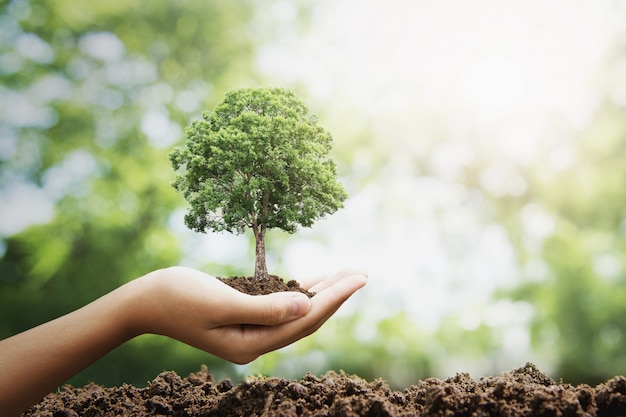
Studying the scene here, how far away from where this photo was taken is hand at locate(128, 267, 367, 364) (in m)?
3.12

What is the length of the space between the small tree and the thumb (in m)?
0.82

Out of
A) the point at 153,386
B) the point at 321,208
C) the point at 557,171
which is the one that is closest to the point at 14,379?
the point at 153,386

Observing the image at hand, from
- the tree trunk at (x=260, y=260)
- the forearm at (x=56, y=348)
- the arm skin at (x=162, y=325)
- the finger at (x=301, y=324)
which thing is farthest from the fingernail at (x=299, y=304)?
the forearm at (x=56, y=348)

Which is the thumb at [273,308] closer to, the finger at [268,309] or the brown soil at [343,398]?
the finger at [268,309]

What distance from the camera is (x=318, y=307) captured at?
132 inches

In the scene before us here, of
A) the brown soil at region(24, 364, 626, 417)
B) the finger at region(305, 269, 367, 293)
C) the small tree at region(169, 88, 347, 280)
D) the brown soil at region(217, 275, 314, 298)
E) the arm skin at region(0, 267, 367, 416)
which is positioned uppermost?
the small tree at region(169, 88, 347, 280)

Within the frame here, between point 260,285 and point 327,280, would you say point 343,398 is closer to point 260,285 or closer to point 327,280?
point 260,285

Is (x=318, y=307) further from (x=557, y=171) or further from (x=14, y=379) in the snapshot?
(x=557, y=171)

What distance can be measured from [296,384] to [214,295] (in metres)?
0.87

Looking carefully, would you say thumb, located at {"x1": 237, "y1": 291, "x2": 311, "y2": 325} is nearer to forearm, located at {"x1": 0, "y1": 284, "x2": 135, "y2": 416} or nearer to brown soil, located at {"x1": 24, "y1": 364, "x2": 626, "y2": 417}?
brown soil, located at {"x1": 24, "y1": 364, "x2": 626, "y2": 417}

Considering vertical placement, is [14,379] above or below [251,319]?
below

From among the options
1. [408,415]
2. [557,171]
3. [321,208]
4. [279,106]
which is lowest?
[408,415]

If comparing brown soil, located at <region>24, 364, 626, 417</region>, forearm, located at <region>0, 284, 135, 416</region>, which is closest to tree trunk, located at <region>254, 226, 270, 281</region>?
brown soil, located at <region>24, 364, 626, 417</region>

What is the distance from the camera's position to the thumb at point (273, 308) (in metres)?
3.10
